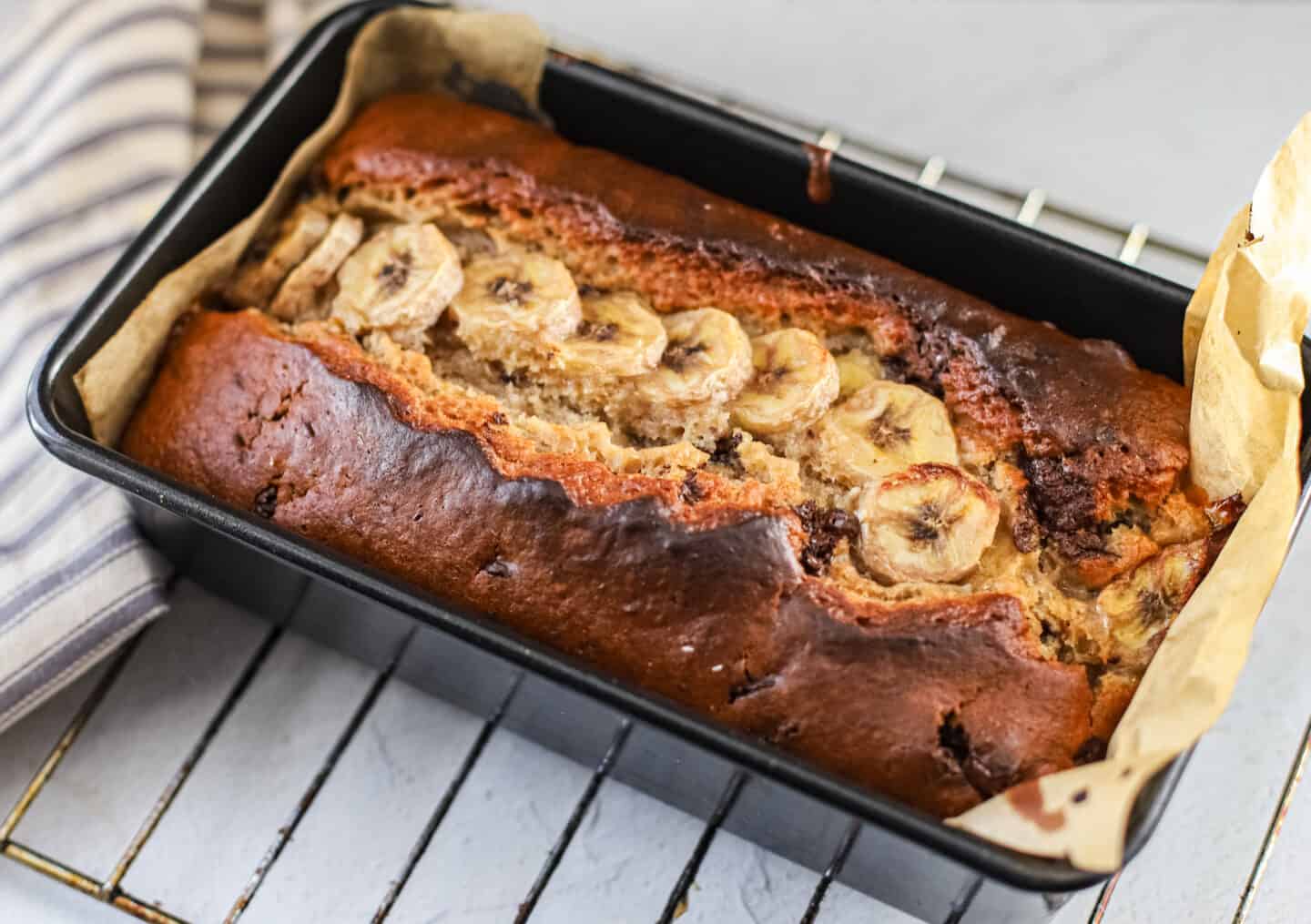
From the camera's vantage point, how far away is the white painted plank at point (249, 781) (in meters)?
1.71

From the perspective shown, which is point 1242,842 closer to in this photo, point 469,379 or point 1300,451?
point 1300,451

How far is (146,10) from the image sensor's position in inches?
84.0

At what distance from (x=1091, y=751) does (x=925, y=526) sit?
28cm

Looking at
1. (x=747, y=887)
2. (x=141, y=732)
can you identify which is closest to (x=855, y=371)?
(x=747, y=887)

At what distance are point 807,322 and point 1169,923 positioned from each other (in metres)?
0.81

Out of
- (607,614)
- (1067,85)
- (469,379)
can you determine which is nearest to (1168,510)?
(607,614)

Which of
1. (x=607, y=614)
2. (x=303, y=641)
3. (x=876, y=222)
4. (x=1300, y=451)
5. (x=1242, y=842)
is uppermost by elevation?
(x=876, y=222)

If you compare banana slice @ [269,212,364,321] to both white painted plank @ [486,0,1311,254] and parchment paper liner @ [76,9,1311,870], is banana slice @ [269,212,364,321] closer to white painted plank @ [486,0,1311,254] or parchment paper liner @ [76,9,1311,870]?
parchment paper liner @ [76,9,1311,870]

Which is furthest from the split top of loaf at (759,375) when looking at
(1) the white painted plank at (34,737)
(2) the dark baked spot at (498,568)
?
(1) the white painted plank at (34,737)

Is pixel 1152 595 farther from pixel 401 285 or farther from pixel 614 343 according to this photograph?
pixel 401 285

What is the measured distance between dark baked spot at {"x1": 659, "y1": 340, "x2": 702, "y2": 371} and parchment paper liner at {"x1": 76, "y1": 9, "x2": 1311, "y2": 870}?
1.61ft

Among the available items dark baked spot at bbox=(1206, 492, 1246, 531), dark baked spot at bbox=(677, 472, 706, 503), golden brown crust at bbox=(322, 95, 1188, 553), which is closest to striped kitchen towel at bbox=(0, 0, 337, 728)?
golden brown crust at bbox=(322, 95, 1188, 553)

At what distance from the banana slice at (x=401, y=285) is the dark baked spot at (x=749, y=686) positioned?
564 mm

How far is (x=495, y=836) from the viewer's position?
5.71 ft
